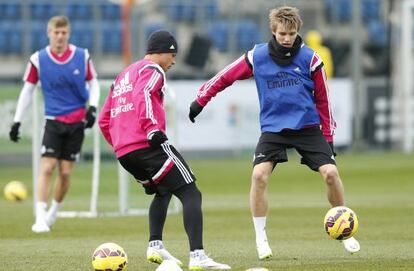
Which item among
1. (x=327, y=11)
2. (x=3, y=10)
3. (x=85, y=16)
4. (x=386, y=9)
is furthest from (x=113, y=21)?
(x=386, y=9)

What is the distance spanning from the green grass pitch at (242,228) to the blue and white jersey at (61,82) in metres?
1.40

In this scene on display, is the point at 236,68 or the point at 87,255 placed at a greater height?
the point at 236,68

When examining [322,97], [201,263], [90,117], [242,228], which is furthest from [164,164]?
[242,228]

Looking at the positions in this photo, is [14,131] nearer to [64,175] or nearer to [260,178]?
[64,175]

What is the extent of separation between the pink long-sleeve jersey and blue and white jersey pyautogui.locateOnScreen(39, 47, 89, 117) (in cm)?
412

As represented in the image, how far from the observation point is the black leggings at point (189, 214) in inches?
345

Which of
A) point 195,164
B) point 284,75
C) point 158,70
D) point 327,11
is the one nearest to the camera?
point 158,70

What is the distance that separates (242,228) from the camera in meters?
13.2

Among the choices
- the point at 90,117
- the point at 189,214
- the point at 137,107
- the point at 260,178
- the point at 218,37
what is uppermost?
the point at 218,37

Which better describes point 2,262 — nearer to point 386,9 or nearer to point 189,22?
point 189,22

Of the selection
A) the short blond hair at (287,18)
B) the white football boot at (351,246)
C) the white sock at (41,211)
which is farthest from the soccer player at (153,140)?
the white sock at (41,211)

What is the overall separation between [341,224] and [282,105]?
1.14 metres

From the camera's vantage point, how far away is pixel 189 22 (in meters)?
33.7

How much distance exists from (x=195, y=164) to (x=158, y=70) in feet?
62.9
